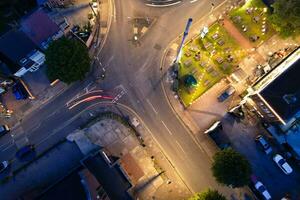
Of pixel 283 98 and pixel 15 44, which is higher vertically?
pixel 15 44

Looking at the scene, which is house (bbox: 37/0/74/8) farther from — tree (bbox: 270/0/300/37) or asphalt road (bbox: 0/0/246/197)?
tree (bbox: 270/0/300/37)

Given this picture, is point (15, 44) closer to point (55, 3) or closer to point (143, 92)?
point (55, 3)

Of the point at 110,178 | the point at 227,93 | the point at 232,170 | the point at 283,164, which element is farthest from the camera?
the point at 227,93

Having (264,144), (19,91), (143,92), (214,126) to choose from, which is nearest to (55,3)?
(19,91)

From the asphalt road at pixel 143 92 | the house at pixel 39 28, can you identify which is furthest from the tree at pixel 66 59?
the asphalt road at pixel 143 92

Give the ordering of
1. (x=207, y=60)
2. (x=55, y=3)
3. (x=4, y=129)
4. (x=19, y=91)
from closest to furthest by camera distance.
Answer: (x=4, y=129)
(x=19, y=91)
(x=207, y=60)
(x=55, y=3)

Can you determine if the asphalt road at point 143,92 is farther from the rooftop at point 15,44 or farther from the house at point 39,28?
the rooftop at point 15,44

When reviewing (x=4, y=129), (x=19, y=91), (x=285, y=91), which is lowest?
(x=285, y=91)
